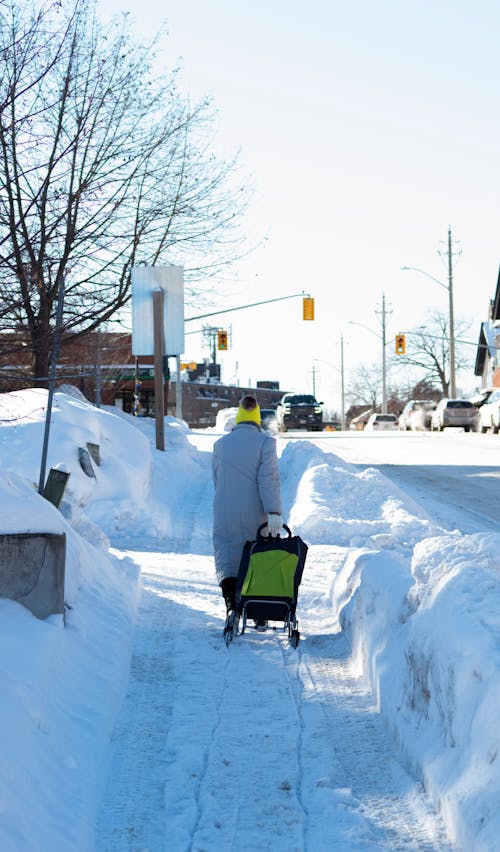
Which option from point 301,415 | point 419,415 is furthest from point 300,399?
point 419,415

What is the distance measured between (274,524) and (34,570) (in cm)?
169

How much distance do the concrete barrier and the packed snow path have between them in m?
0.69

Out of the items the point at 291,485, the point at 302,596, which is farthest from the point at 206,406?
the point at 302,596

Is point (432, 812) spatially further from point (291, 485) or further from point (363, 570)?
point (291, 485)

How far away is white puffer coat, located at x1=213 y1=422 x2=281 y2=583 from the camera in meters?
7.07

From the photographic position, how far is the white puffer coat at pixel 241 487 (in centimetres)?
707

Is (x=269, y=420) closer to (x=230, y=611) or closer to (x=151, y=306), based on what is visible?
(x=151, y=306)

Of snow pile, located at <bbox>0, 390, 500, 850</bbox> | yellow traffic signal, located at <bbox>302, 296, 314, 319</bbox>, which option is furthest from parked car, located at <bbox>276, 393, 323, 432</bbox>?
snow pile, located at <bbox>0, 390, 500, 850</bbox>

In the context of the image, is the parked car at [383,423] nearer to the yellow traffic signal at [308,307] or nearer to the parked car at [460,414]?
the parked car at [460,414]

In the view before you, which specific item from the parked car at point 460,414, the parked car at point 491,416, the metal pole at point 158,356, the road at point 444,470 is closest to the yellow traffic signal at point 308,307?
the road at point 444,470

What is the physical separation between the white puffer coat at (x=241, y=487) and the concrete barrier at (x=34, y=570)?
53.9 inches

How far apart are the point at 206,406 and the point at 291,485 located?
105755 mm

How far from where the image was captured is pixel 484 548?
5453 millimetres

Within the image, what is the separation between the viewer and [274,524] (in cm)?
679
